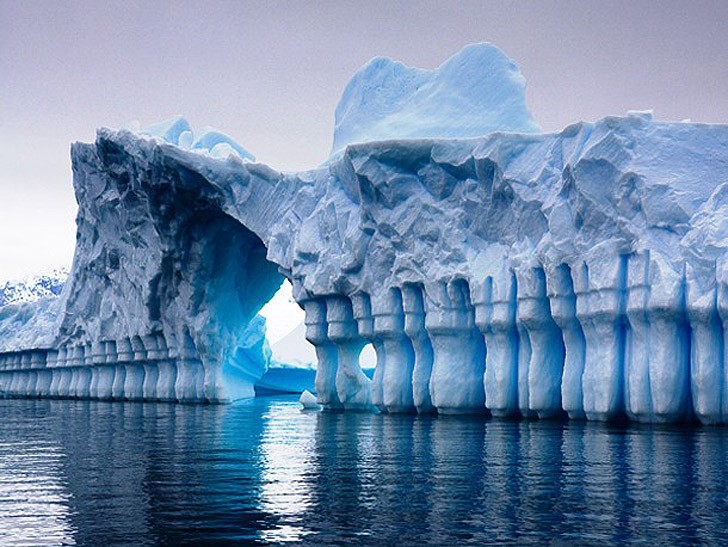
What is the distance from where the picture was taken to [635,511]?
18.9 ft

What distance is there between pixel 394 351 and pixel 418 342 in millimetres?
801

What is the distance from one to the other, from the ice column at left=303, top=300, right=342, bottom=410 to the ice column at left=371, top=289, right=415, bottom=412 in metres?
2.73

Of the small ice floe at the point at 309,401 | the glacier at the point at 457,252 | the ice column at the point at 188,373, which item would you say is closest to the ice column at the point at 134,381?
the glacier at the point at 457,252

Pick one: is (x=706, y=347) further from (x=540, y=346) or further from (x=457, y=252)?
(x=457, y=252)

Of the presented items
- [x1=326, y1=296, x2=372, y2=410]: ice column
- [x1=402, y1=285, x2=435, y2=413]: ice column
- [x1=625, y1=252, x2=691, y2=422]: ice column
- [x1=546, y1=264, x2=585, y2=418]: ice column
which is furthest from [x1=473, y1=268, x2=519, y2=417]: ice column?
[x1=326, y1=296, x2=372, y2=410]: ice column

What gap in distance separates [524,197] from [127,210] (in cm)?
1698

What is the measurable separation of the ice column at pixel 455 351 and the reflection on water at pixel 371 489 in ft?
18.6

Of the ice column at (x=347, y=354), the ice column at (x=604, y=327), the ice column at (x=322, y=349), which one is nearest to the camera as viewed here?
the ice column at (x=604, y=327)

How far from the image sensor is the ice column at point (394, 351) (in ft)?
65.3

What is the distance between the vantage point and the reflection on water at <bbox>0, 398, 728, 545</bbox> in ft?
16.9

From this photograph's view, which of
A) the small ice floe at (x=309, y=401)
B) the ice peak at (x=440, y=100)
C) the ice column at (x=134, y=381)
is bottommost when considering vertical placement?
the small ice floe at (x=309, y=401)

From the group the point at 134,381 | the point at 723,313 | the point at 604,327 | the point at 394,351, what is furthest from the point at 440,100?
the point at 134,381

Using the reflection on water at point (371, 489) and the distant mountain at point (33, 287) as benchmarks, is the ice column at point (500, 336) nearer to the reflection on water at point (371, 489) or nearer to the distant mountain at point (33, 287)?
the reflection on water at point (371, 489)

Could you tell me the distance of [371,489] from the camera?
6902mm
